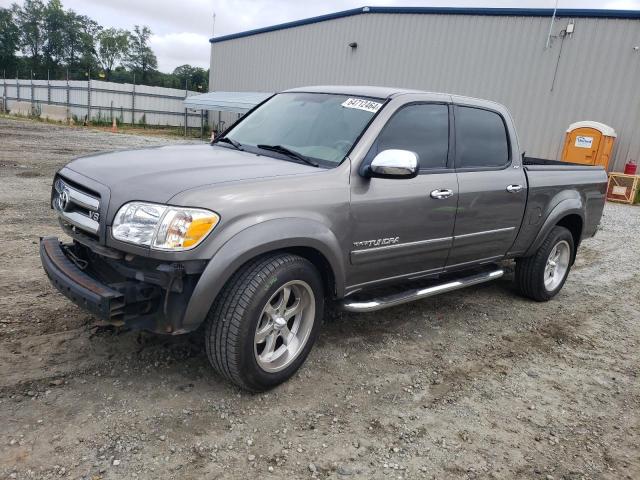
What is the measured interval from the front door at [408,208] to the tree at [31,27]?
321 feet

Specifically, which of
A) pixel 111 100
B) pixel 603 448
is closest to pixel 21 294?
pixel 603 448

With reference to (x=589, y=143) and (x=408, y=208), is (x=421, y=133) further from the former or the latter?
(x=589, y=143)

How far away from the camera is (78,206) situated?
300 centimetres

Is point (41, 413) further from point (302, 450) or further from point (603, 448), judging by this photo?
point (603, 448)

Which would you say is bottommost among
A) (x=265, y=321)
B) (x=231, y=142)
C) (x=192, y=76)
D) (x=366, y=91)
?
(x=265, y=321)

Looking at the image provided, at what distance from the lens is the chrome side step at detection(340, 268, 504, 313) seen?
134 inches

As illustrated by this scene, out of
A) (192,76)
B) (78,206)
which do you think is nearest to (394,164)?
(78,206)

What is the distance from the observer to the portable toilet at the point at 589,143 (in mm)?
13977

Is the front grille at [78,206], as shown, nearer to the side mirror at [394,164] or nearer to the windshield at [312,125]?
the windshield at [312,125]

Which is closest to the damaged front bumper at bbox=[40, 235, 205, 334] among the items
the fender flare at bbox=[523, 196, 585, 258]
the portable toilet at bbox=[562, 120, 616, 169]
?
the fender flare at bbox=[523, 196, 585, 258]

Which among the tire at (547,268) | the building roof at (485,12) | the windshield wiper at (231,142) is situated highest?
the building roof at (485,12)

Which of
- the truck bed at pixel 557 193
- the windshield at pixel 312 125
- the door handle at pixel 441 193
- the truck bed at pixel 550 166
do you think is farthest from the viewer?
the truck bed at pixel 550 166

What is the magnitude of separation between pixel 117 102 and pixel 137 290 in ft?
123

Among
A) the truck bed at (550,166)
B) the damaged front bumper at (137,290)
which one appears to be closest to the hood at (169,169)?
the damaged front bumper at (137,290)
